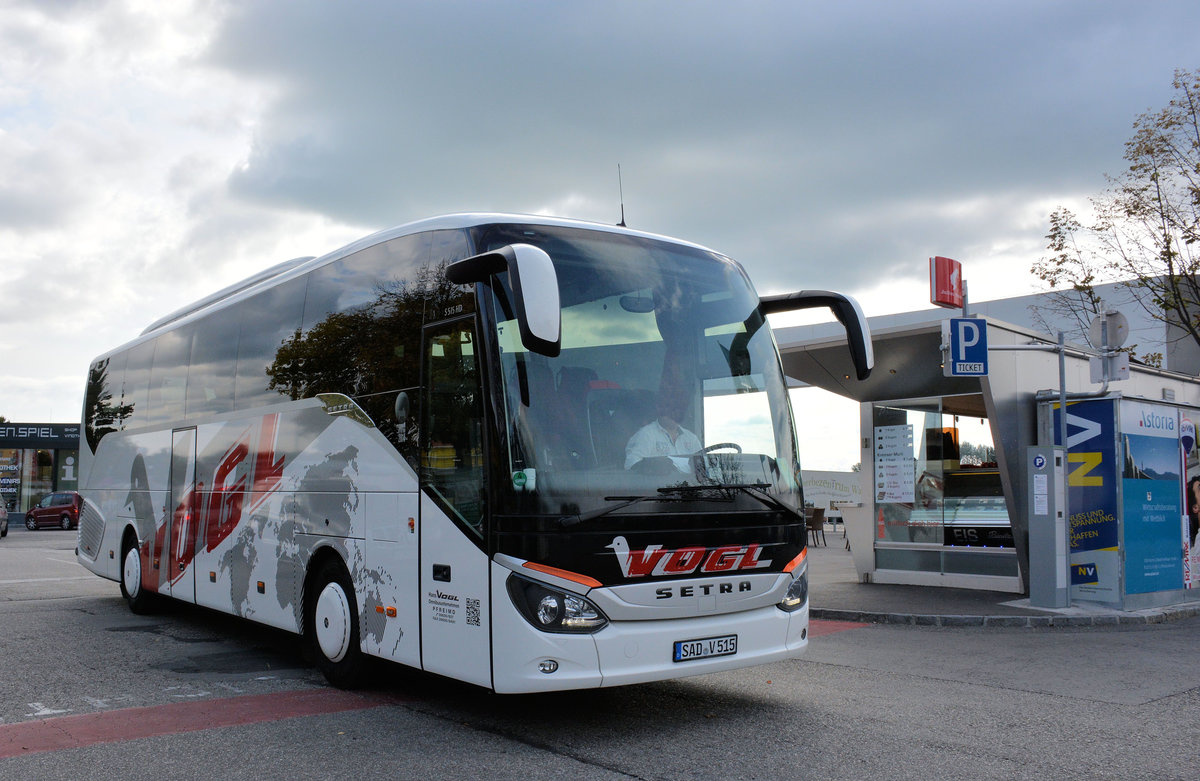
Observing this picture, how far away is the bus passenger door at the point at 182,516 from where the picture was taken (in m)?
10.6

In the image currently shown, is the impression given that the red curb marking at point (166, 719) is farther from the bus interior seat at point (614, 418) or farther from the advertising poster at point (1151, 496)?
the advertising poster at point (1151, 496)

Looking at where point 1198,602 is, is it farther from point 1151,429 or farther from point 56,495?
point 56,495

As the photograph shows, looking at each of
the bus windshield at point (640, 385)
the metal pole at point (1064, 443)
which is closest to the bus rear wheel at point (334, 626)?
the bus windshield at point (640, 385)

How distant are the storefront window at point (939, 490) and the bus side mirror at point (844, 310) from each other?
7.19 meters

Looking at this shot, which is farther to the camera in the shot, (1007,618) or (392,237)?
(1007,618)

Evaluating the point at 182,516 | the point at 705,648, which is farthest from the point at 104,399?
the point at 705,648

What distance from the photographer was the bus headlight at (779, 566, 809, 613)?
6.69 m

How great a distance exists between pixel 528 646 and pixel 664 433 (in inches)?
60.6

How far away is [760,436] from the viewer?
6.70 metres

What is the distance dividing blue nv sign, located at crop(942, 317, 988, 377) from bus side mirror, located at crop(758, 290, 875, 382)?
16.9ft

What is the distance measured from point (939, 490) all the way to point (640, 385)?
9.98 meters

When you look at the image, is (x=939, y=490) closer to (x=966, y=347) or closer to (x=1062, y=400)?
(x=1062, y=400)

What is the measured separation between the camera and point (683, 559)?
6051 millimetres

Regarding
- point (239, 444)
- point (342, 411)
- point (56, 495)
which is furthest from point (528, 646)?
point (56, 495)
